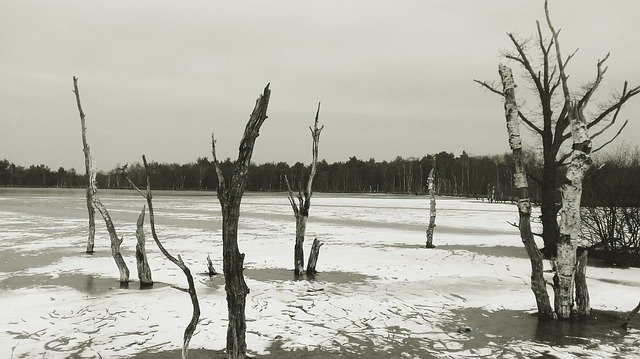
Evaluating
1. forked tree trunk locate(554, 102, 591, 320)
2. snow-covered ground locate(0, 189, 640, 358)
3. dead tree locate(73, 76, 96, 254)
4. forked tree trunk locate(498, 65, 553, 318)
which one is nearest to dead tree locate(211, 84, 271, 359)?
snow-covered ground locate(0, 189, 640, 358)

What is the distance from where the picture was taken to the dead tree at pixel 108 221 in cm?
1237

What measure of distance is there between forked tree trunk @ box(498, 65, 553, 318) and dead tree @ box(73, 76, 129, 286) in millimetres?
9624

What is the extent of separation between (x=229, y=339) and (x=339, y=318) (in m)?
3.26

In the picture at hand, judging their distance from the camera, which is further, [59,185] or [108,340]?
[59,185]

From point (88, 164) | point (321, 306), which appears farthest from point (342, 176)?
point (321, 306)

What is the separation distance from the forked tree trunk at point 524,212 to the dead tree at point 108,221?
9624mm

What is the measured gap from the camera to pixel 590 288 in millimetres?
12461

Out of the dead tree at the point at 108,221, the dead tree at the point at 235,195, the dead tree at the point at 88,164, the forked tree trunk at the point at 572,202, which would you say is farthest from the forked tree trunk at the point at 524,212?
the dead tree at the point at 88,164

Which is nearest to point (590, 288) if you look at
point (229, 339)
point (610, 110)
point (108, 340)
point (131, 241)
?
point (610, 110)

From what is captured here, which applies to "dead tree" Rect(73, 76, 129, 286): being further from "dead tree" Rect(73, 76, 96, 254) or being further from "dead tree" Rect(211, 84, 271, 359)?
"dead tree" Rect(211, 84, 271, 359)

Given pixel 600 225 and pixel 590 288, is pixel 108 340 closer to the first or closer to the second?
pixel 590 288

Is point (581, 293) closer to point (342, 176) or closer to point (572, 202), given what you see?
point (572, 202)

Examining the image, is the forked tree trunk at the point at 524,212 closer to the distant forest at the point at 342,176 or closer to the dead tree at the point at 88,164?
the dead tree at the point at 88,164

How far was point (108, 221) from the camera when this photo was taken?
13.6m
